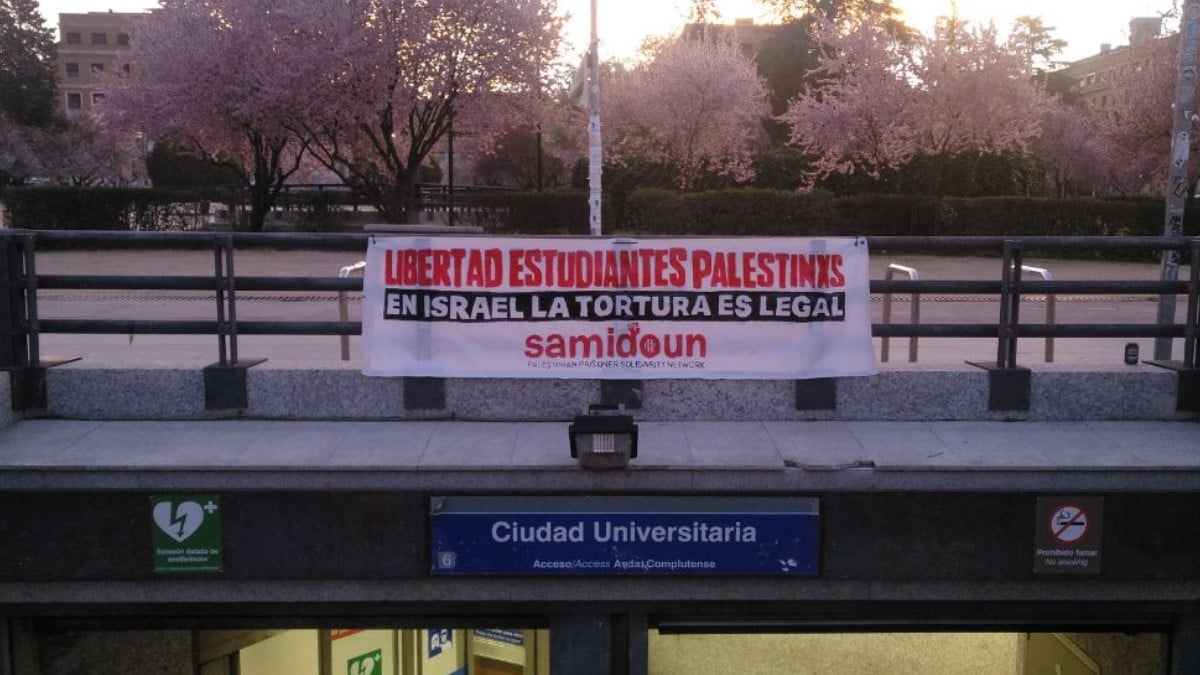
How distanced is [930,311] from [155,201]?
884 inches

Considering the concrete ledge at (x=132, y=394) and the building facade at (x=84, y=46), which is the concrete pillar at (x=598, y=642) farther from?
the building facade at (x=84, y=46)

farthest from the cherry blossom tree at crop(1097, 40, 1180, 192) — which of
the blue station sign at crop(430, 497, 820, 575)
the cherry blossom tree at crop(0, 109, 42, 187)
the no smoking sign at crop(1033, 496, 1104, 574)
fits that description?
the cherry blossom tree at crop(0, 109, 42, 187)

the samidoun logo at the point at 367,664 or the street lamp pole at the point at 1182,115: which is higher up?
the street lamp pole at the point at 1182,115

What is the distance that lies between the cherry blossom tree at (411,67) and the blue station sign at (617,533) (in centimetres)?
2303

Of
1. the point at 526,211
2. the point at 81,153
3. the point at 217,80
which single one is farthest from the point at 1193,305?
the point at 81,153

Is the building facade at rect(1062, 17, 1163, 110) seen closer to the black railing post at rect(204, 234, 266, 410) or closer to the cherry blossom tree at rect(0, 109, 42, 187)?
the black railing post at rect(204, 234, 266, 410)

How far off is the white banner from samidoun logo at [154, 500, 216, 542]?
1.41 meters

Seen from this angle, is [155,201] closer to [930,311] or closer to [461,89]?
[461,89]

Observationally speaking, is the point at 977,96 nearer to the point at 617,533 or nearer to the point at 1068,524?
the point at 1068,524

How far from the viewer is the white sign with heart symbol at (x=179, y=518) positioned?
5.82 metres

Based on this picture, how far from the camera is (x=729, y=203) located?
93.4ft

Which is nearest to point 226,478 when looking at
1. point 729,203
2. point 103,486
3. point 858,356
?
point 103,486

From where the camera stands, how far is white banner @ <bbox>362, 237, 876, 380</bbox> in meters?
6.66

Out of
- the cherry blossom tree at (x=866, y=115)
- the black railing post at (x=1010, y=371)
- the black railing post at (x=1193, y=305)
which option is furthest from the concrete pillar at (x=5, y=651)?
the cherry blossom tree at (x=866, y=115)
